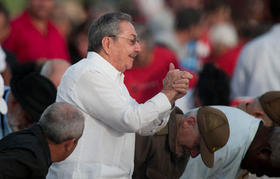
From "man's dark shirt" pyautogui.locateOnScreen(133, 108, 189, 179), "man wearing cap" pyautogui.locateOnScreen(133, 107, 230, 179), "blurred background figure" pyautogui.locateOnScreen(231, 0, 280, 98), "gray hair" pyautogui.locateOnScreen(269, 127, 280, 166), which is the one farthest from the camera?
"blurred background figure" pyautogui.locateOnScreen(231, 0, 280, 98)

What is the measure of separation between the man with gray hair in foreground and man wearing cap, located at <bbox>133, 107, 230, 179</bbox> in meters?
0.92

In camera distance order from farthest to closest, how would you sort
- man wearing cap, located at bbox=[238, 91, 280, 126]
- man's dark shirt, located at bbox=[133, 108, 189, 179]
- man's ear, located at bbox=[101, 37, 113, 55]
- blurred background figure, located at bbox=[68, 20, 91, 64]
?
blurred background figure, located at bbox=[68, 20, 91, 64]
man wearing cap, located at bbox=[238, 91, 280, 126]
man's dark shirt, located at bbox=[133, 108, 189, 179]
man's ear, located at bbox=[101, 37, 113, 55]

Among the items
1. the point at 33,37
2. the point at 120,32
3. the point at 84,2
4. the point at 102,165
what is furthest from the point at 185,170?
the point at 84,2

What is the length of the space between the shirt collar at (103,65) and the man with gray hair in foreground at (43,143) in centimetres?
31

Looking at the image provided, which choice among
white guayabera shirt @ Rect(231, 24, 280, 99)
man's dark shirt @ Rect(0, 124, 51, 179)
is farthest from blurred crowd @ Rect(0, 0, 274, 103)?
man's dark shirt @ Rect(0, 124, 51, 179)

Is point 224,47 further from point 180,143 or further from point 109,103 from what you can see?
point 109,103

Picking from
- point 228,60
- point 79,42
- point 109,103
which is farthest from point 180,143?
point 228,60

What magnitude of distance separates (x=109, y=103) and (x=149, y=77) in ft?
11.8

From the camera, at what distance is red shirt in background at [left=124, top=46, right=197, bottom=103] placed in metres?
6.95

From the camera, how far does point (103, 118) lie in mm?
3715

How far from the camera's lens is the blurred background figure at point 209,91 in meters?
5.77

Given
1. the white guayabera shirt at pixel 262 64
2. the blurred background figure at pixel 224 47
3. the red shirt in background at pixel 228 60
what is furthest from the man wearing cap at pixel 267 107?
the red shirt in background at pixel 228 60

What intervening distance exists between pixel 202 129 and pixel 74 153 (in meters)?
0.94

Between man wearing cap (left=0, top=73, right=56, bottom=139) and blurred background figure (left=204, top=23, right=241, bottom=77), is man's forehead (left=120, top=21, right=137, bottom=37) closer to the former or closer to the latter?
man wearing cap (left=0, top=73, right=56, bottom=139)
